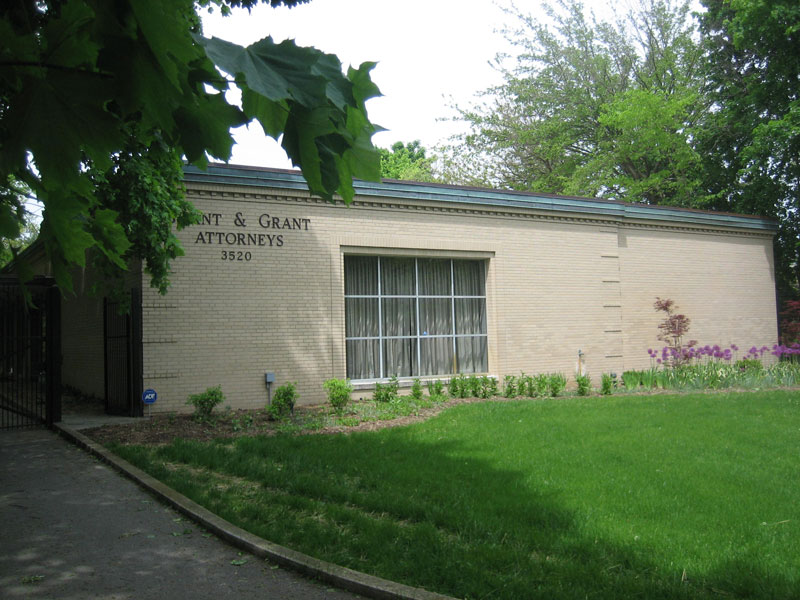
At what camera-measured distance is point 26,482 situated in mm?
7629

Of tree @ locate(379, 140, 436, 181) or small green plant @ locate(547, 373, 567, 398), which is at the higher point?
tree @ locate(379, 140, 436, 181)

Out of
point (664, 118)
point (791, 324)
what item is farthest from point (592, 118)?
point (791, 324)

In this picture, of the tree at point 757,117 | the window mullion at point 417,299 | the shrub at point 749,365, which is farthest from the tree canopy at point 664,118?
the window mullion at point 417,299

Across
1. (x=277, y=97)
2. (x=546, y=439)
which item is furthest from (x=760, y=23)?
(x=277, y=97)

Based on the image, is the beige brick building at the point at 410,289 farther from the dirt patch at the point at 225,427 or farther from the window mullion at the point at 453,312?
the dirt patch at the point at 225,427

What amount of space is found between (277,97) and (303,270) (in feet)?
39.1

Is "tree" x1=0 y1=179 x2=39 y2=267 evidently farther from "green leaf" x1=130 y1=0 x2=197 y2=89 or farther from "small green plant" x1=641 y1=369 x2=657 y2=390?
"small green plant" x1=641 y1=369 x2=657 y2=390

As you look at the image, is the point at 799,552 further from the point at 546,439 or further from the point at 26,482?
the point at 26,482

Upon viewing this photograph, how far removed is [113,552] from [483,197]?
1208 cm

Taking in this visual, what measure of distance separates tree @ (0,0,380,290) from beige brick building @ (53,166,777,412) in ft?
34.8

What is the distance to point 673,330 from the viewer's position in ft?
57.8

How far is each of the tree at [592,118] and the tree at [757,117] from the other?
1.48 m

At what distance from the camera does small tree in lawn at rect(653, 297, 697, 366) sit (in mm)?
17469

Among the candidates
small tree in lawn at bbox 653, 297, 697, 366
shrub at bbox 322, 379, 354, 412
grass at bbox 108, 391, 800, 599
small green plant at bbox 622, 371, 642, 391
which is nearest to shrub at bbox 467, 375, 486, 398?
shrub at bbox 322, 379, 354, 412
